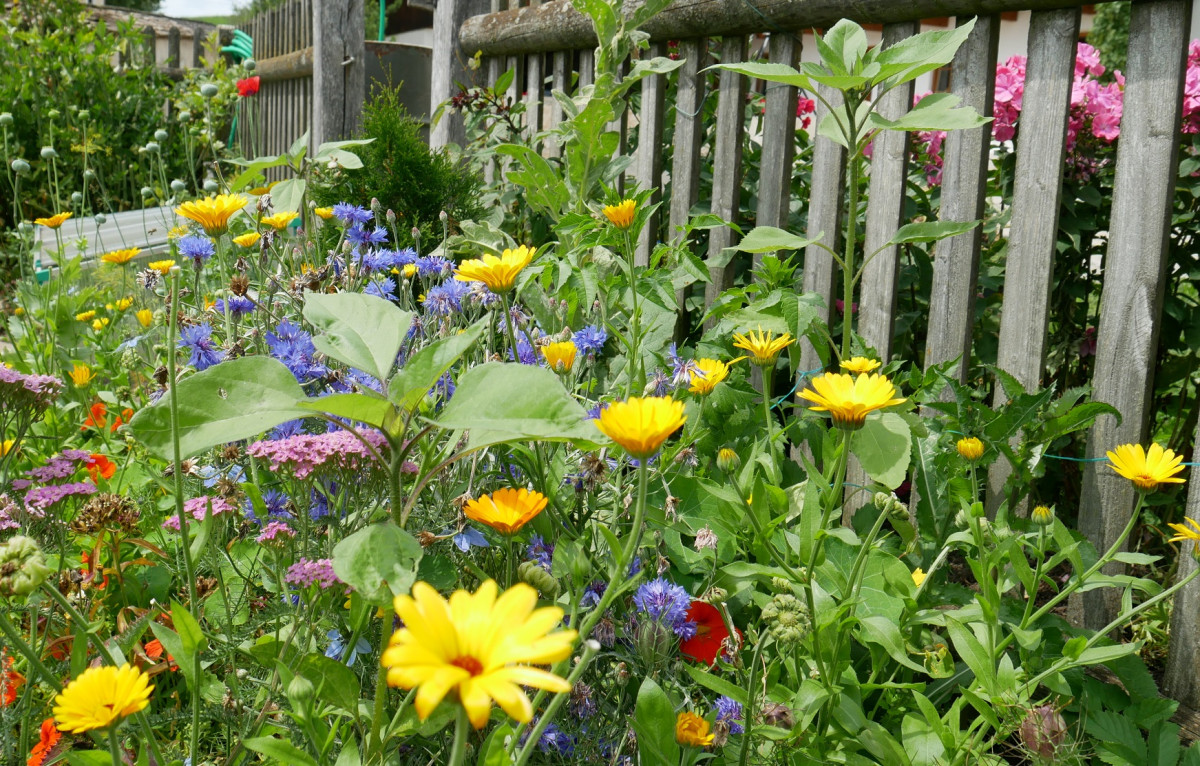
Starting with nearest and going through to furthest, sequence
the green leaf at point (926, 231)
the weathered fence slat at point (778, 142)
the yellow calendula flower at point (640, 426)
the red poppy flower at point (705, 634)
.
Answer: the yellow calendula flower at point (640, 426) < the red poppy flower at point (705, 634) < the green leaf at point (926, 231) < the weathered fence slat at point (778, 142)

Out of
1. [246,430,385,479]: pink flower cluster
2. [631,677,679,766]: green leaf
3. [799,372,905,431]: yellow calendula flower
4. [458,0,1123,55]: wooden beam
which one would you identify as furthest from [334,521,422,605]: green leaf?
[458,0,1123,55]: wooden beam

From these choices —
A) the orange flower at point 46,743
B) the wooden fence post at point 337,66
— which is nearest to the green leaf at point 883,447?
the orange flower at point 46,743

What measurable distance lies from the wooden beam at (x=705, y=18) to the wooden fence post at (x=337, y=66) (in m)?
1.19

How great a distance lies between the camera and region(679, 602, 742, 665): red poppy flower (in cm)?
148

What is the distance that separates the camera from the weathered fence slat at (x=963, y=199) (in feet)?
6.38

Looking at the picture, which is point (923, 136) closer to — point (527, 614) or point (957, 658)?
point (957, 658)

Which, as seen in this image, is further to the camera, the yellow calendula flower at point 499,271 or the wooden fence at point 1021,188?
the wooden fence at point 1021,188

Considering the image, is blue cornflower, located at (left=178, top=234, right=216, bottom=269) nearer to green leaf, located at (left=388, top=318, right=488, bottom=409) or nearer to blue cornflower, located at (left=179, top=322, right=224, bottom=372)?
blue cornflower, located at (left=179, top=322, right=224, bottom=372)

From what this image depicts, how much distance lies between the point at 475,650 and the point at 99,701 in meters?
0.42

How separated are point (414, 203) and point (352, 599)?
85.5 inches

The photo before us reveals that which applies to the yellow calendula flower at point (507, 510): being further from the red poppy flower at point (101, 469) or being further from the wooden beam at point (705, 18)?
the wooden beam at point (705, 18)

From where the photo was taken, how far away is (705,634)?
4.96ft

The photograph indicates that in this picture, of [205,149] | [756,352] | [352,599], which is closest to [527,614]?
[352,599]

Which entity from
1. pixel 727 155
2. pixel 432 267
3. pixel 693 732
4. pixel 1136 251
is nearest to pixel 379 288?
pixel 432 267
